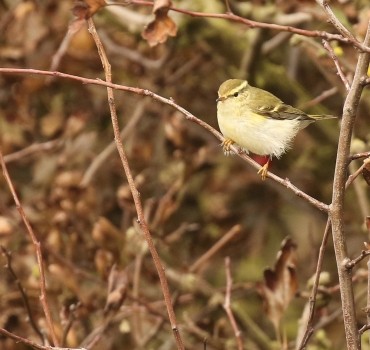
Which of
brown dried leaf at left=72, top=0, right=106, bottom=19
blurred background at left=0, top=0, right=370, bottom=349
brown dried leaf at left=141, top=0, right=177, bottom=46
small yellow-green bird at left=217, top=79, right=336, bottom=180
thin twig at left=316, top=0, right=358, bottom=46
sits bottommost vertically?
blurred background at left=0, top=0, right=370, bottom=349

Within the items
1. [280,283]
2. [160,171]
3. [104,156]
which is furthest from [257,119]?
[160,171]

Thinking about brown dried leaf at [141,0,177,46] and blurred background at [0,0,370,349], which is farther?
blurred background at [0,0,370,349]

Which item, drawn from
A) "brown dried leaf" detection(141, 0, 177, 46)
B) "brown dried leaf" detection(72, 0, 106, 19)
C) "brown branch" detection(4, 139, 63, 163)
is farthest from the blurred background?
"brown dried leaf" detection(72, 0, 106, 19)

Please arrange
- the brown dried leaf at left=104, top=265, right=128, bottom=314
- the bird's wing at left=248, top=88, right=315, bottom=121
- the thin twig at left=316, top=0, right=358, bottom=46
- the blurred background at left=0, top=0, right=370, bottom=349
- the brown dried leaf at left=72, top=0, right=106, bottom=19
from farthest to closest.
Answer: the blurred background at left=0, top=0, right=370, bottom=349 < the bird's wing at left=248, top=88, right=315, bottom=121 < the brown dried leaf at left=104, top=265, right=128, bottom=314 < the brown dried leaf at left=72, top=0, right=106, bottom=19 < the thin twig at left=316, top=0, right=358, bottom=46

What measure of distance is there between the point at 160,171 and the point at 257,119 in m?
1.92

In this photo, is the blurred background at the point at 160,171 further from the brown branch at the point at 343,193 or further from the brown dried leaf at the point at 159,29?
the brown branch at the point at 343,193

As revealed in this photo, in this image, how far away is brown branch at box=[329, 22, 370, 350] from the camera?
1.58 m

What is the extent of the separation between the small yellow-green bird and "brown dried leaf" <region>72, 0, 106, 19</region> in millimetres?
636

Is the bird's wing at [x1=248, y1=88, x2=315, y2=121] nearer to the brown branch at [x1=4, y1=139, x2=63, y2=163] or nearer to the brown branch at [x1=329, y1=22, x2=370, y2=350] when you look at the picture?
the brown branch at [x1=329, y1=22, x2=370, y2=350]

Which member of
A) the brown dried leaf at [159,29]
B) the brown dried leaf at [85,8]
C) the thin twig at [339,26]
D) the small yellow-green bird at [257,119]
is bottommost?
the small yellow-green bird at [257,119]

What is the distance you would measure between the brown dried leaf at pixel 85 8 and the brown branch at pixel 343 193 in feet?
2.41

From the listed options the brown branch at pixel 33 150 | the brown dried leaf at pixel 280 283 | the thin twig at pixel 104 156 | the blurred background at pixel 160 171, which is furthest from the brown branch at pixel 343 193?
the brown branch at pixel 33 150

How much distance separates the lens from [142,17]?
12.4 feet

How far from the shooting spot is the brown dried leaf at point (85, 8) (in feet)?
6.61
